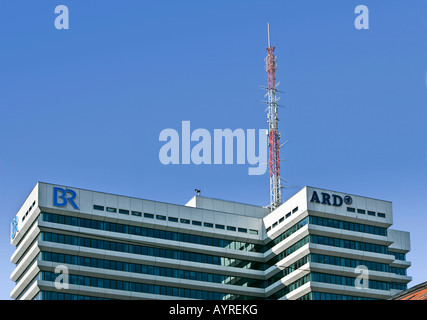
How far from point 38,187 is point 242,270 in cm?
4140

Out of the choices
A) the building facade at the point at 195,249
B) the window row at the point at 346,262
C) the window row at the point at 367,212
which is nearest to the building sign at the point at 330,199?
the building facade at the point at 195,249

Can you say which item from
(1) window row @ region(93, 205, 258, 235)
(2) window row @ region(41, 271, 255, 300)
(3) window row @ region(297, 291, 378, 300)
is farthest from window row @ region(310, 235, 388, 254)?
(2) window row @ region(41, 271, 255, 300)

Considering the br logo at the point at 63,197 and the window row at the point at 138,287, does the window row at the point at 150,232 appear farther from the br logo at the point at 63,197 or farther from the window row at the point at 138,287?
the window row at the point at 138,287

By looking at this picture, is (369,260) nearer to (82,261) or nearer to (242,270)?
(242,270)

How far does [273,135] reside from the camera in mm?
180875

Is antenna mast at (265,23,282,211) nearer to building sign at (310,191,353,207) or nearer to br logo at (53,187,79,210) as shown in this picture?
building sign at (310,191,353,207)

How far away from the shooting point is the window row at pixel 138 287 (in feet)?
498

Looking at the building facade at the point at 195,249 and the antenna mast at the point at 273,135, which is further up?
the antenna mast at the point at 273,135

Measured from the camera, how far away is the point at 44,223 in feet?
502

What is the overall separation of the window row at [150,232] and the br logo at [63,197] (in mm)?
2068
